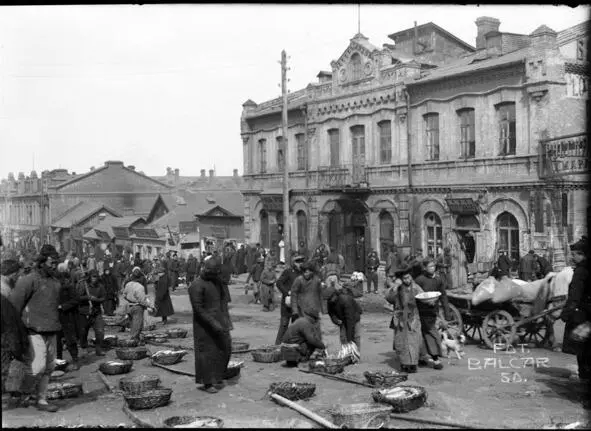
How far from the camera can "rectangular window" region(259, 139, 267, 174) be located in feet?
117

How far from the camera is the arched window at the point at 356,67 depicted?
1140 inches

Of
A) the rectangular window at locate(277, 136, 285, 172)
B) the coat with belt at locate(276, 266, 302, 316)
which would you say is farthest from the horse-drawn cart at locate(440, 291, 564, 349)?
the rectangular window at locate(277, 136, 285, 172)

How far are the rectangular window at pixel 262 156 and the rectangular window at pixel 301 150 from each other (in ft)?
10.8

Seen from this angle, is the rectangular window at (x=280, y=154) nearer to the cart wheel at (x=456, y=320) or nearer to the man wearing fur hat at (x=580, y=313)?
the cart wheel at (x=456, y=320)

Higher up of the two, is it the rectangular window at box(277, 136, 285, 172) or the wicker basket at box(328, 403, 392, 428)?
the rectangular window at box(277, 136, 285, 172)

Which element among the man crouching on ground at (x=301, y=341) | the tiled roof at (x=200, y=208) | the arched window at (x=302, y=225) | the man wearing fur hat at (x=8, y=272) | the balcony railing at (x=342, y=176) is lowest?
the man crouching on ground at (x=301, y=341)

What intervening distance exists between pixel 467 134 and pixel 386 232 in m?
5.79

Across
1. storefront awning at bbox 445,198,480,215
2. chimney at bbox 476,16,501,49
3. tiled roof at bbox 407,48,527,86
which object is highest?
chimney at bbox 476,16,501,49

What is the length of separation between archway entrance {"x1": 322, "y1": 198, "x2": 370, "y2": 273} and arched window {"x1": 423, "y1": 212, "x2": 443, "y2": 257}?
363cm

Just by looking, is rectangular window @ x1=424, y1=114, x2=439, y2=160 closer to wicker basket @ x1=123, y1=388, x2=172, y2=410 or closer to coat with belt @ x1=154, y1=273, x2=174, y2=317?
coat with belt @ x1=154, y1=273, x2=174, y2=317

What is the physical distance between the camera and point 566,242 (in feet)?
68.0

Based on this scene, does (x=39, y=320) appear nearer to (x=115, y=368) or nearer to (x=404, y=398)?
(x=115, y=368)

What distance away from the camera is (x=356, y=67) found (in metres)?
29.2

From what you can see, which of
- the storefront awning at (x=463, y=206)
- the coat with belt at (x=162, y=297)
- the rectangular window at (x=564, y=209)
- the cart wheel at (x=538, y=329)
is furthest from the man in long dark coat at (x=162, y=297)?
the rectangular window at (x=564, y=209)
